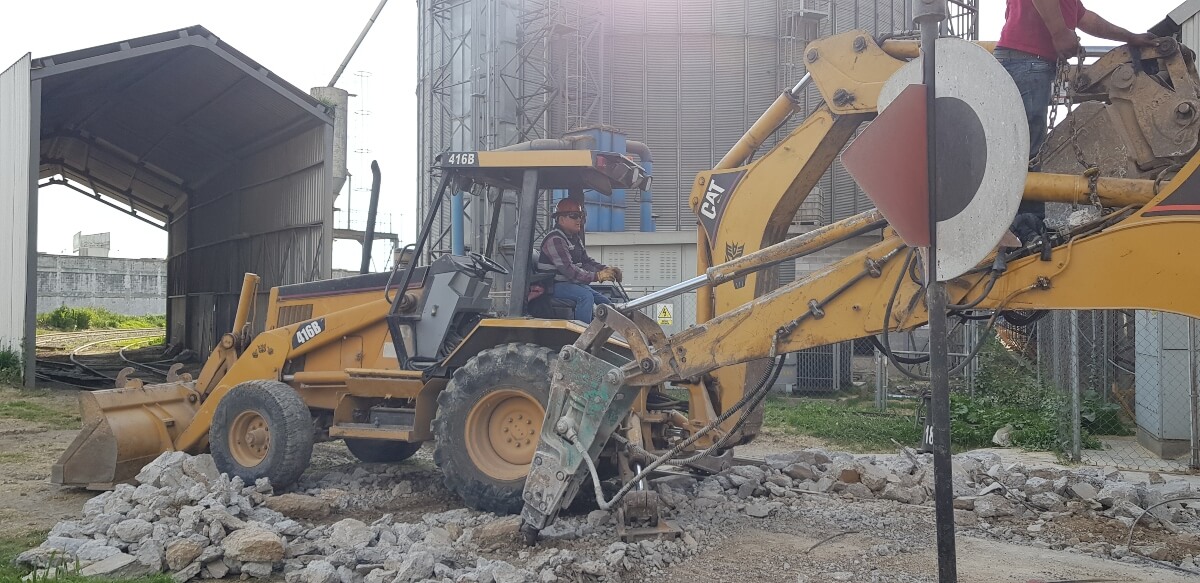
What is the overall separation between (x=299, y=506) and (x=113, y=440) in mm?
2033

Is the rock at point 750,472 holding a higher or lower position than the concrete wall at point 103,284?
lower

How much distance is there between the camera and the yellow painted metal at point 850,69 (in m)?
5.86

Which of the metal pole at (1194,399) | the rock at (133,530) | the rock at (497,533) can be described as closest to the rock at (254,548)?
the rock at (133,530)

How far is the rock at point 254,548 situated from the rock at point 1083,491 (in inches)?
222

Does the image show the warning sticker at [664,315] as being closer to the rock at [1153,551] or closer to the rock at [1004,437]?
the rock at [1004,437]

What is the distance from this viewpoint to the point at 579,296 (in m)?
7.29

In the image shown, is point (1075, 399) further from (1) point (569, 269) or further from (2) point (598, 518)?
(2) point (598, 518)

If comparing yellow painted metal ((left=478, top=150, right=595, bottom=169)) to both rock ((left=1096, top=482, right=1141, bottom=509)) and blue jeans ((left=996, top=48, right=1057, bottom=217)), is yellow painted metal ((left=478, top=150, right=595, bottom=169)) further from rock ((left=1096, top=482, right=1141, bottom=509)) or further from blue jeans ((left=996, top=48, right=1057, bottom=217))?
rock ((left=1096, top=482, right=1141, bottom=509))

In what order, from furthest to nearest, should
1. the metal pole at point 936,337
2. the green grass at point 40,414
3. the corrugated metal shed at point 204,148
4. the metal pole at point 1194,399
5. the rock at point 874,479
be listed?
the corrugated metal shed at point 204,148
the green grass at point 40,414
the metal pole at point 1194,399
the rock at point 874,479
the metal pole at point 936,337

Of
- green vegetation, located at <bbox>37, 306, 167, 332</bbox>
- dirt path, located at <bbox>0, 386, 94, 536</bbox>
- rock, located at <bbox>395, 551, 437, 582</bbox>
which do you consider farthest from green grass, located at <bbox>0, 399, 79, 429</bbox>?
green vegetation, located at <bbox>37, 306, 167, 332</bbox>

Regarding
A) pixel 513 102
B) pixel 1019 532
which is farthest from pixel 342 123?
pixel 1019 532

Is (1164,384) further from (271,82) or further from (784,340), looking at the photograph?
(271,82)

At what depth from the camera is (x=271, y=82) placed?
56.5 ft

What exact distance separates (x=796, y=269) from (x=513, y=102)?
10.3 metres
